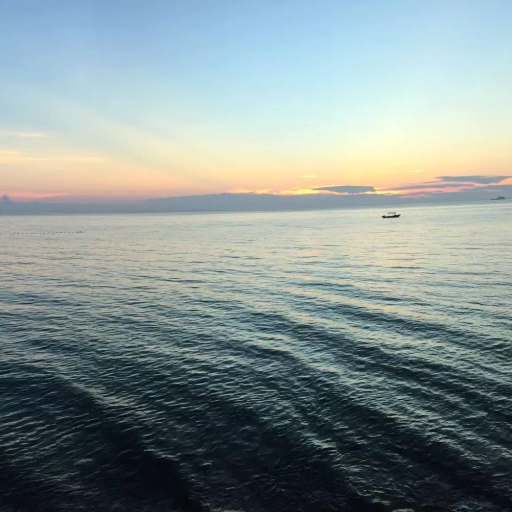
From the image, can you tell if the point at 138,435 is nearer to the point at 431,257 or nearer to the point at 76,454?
the point at 76,454

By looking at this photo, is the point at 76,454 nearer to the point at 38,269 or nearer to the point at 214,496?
the point at 214,496

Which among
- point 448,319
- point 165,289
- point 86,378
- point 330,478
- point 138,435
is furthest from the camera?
point 165,289

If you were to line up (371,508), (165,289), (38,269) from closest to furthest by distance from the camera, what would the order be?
(371,508) → (165,289) → (38,269)

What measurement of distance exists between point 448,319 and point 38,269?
81184 mm

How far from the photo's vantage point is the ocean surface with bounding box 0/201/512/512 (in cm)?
1972

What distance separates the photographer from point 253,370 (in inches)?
1291

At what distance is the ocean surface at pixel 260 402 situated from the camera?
A: 1972cm

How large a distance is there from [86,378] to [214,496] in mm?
16604

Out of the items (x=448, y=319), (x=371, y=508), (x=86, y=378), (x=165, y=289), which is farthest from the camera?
(x=165, y=289)

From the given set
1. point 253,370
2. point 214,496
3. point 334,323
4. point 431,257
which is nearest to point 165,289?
point 334,323

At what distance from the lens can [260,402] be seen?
27797mm

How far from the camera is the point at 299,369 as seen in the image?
107 ft

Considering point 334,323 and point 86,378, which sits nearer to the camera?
point 86,378

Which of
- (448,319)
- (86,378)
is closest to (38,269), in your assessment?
(86,378)
